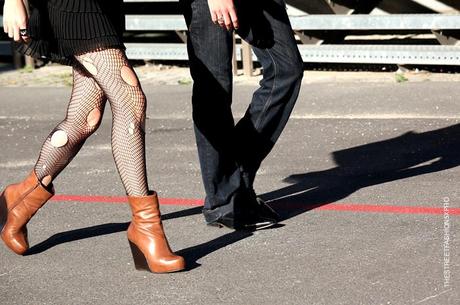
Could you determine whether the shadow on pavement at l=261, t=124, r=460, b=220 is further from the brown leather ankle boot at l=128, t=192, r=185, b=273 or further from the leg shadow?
the brown leather ankle boot at l=128, t=192, r=185, b=273

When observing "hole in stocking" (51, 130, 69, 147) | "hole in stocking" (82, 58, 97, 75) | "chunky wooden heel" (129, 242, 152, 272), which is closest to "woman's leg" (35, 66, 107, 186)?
"hole in stocking" (51, 130, 69, 147)

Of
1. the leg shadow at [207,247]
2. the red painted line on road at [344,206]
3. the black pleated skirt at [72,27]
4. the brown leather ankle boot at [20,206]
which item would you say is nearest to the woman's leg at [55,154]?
the brown leather ankle boot at [20,206]

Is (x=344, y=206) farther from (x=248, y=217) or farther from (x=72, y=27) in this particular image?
(x=72, y=27)

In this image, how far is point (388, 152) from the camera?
24.0 feet

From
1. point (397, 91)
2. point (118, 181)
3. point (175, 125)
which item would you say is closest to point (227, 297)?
point (118, 181)

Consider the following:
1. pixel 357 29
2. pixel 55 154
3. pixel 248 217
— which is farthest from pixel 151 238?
pixel 357 29

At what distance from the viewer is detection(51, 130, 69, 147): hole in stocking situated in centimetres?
513

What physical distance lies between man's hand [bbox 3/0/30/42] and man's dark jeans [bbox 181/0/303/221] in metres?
0.79

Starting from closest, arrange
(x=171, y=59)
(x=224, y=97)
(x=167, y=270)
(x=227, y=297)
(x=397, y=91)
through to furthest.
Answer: (x=227, y=297), (x=167, y=270), (x=224, y=97), (x=397, y=91), (x=171, y=59)

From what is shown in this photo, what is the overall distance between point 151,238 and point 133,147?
38 centimetres

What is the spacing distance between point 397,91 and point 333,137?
5.69 ft

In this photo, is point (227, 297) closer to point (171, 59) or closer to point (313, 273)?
point (313, 273)

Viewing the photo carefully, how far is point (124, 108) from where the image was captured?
4.76 metres

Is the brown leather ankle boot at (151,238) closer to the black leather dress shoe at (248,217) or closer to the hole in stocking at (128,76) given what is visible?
the hole in stocking at (128,76)
